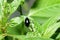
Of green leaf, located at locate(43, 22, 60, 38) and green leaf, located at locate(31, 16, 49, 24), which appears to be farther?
green leaf, located at locate(31, 16, 49, 24)

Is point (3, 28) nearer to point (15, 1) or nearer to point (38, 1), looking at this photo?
point (15, 1)

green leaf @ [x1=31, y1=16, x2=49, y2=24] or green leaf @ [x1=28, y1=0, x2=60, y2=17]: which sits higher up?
green leaf @ [x1=28, y1=0, x2=60, y2=17]

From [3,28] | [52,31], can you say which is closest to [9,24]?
[3,28]

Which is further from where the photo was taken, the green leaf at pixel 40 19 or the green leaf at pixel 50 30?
the green leaf at pixel 40 19

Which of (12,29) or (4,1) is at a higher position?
(4,1)

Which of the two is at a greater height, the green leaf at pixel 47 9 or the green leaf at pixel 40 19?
the green leaf at pixel 47 9

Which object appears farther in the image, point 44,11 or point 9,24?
point 44,11

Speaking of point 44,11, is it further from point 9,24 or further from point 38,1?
point 9,24

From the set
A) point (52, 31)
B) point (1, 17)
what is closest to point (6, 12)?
point (1, 17)

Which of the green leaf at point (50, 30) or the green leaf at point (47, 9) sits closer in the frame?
the green leaf at point (50, 30)
